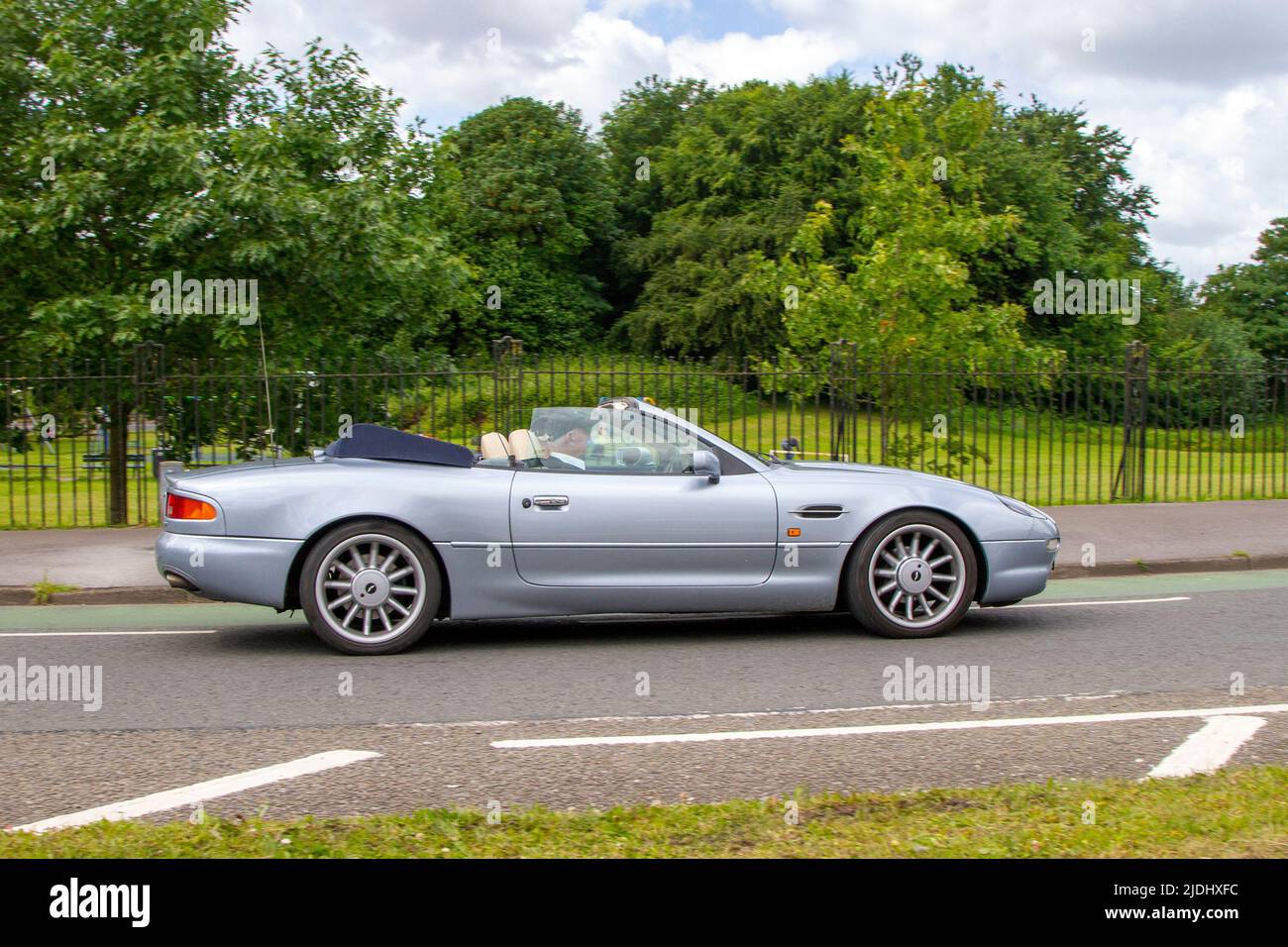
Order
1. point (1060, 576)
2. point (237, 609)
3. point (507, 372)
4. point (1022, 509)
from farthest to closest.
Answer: point (507, 372) < point (1060, 576) < point (237, 609) < point (1022, 509)

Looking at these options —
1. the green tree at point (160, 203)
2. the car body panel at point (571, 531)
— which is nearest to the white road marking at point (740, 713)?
the car body panel at point (571, 531)

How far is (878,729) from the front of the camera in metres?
5.54

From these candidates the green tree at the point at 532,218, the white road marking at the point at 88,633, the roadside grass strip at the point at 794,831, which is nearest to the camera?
the roadside grass strip at the point at 794,831

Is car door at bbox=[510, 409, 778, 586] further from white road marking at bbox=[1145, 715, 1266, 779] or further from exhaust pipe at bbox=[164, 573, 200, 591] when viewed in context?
white road marking at bbox=[1145, 715, 1266, 779]

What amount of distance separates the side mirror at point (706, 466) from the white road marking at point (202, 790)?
2.91m

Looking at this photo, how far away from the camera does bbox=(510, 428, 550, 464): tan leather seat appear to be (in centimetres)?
763

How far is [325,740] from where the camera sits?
5.39m

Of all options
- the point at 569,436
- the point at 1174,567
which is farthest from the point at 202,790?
the point at 1174,567

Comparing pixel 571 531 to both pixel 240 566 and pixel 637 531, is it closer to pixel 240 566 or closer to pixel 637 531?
pixel 637 531

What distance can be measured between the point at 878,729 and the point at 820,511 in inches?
85.2

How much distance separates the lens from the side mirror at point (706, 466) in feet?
24.3

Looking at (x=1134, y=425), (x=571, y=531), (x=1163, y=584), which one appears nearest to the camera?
(x=571, y=531)

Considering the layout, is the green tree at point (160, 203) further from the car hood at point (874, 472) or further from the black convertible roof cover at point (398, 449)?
the car hood at point (874, 472)

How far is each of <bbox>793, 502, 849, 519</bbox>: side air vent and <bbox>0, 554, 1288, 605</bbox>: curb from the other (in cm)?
408
